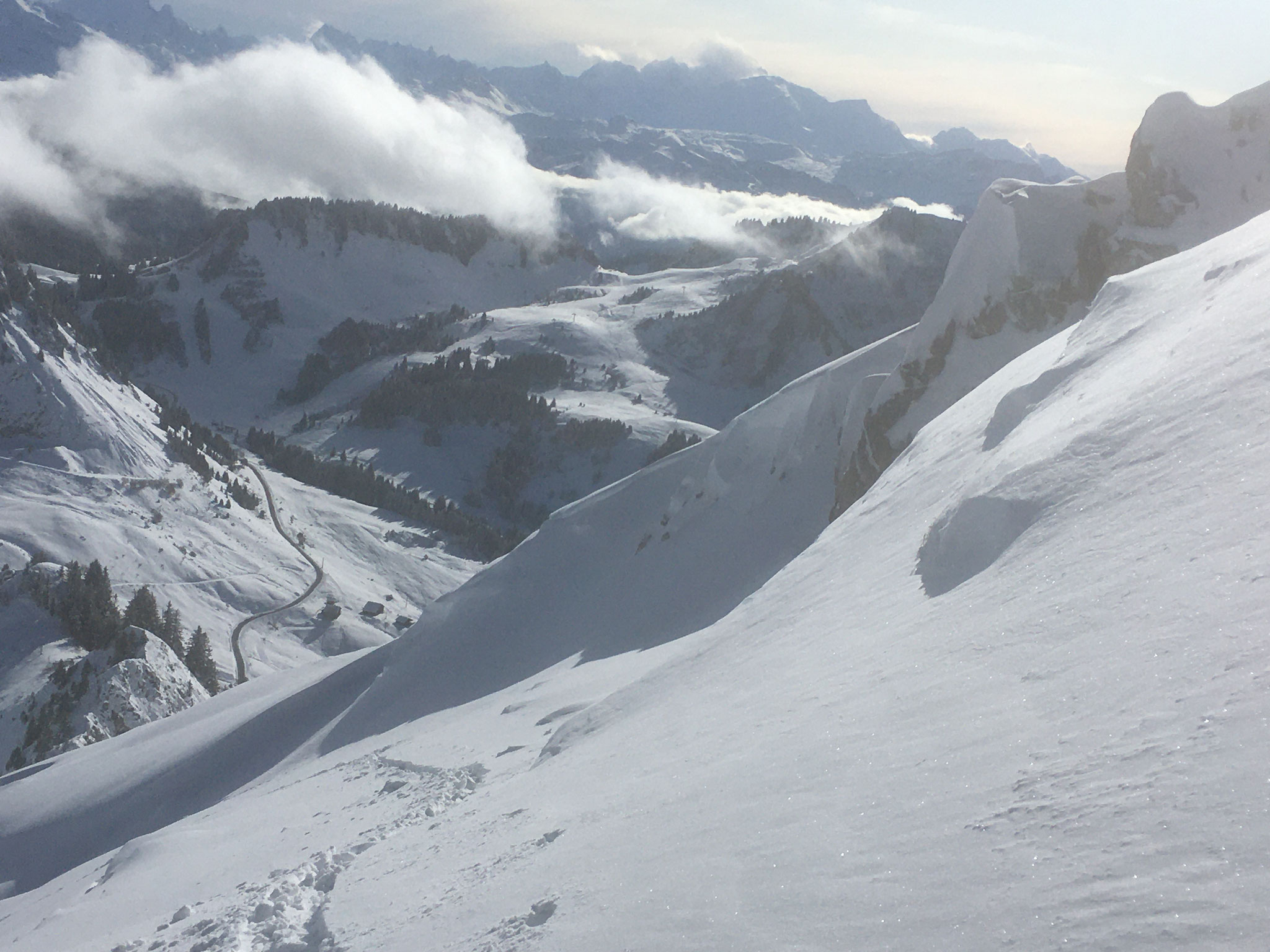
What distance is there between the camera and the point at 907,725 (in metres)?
8.77

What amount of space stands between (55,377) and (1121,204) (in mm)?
90697

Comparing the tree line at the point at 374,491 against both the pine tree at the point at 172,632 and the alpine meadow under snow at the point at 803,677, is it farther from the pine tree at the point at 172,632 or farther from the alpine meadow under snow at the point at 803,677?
the pine tree at the point at 172,632

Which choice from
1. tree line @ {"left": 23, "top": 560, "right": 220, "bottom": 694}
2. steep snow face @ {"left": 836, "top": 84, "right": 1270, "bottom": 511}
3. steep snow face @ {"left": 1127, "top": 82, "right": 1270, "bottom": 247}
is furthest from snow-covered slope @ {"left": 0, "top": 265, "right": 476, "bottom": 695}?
steep snow face @ {"left": 1127, "top": 82, "right": 1270, "bottom": 247}

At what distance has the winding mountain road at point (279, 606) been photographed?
66.0 m

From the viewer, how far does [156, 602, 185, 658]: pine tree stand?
62.5 m

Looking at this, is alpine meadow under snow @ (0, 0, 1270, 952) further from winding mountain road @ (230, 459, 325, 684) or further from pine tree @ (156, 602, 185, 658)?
winding mountain road @ (230, 459, 325, 684)

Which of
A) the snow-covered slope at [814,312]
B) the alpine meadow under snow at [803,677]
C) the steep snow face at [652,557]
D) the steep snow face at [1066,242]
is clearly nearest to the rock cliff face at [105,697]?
the alpine meadow under snow at [803,677]

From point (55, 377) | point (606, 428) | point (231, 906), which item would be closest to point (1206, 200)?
point (231, 906)

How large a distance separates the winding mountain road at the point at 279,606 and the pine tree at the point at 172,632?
13.4ft

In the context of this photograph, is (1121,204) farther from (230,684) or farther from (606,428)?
(606,428)

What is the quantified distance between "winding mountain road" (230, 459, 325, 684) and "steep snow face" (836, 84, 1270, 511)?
157 ft

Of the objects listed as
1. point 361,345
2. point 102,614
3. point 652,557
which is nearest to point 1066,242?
point 652,557

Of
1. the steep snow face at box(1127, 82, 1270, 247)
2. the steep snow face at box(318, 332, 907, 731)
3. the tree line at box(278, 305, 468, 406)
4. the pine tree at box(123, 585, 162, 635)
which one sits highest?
the tree line at box(278, 305, 468, 406)

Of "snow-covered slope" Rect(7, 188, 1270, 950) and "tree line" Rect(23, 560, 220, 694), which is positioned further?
"tree line" Rect(23, 560, 220, 694)
